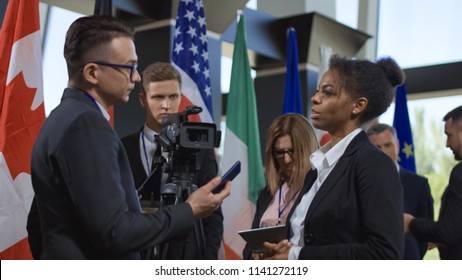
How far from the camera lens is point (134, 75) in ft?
6.37

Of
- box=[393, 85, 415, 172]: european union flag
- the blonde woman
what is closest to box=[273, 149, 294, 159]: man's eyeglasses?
the blonde woman

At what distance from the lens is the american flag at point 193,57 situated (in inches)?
161

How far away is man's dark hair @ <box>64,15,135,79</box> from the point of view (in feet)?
6.23

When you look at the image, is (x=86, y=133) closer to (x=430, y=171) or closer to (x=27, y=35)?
(x=27, y=35)

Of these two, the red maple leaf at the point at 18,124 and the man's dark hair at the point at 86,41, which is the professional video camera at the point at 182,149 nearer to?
the man's dark hair at the point at 86,41

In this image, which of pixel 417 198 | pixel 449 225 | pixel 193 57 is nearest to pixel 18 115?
pixel 193 57

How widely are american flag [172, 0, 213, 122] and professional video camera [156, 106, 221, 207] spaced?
175cm

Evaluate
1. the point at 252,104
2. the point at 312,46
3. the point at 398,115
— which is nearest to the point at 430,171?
the point at 398,115

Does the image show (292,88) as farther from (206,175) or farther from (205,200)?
(205,200)

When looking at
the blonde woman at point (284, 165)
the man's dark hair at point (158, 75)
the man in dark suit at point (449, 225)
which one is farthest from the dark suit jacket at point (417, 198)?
the man's dark hair at point (158, 75)

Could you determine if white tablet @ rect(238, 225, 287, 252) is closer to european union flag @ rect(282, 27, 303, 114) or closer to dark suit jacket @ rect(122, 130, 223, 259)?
dark suit jacket @ rect(122, 130, 223, 259)

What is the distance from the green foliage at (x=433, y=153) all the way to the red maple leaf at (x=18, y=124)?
4305 mm

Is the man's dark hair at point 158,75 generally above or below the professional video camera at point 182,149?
above

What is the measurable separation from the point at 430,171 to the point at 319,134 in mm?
1981
